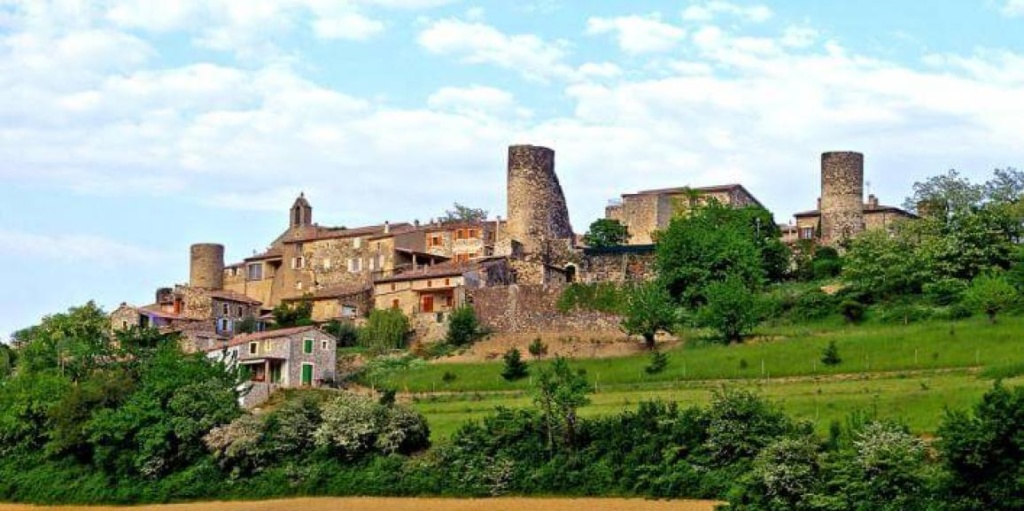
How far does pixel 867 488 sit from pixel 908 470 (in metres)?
1.21

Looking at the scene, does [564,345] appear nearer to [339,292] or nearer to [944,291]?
[339,292]

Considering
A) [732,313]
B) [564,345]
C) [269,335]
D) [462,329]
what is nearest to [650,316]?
[732,313]

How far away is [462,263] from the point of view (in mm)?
91688

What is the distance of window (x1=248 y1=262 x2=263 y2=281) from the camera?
101562mm

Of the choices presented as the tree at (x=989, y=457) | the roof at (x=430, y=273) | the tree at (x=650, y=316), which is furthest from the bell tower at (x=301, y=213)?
the tree at (x=989, y=457)

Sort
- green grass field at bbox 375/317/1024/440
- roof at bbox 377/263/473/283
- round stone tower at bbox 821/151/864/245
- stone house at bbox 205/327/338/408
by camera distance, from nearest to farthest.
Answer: green grass field at bbox 375/317/1024/440 < stone house at bbox 205/327/338/408 < roof at bbox 377/263/473/283 < round stone tower at bbox 821/151/864/245

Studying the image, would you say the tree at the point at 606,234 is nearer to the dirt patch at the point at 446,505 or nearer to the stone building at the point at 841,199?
the stone building at the point at 841,199

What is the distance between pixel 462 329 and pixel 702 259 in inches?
458

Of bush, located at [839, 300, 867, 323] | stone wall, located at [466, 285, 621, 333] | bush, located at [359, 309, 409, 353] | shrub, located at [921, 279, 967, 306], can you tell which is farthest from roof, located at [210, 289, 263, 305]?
shrub, located at [921, 279, 967, 306]

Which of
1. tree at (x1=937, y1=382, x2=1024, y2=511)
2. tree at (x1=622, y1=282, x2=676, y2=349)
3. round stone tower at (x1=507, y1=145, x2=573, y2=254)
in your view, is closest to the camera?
tree at (x1=937, y1=382, x2=1024, y2=511)

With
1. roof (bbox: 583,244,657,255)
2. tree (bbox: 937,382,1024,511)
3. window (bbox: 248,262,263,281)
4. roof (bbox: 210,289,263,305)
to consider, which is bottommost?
tree (bbox: 937,382,1024,511)

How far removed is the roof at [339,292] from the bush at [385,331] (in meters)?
5.53

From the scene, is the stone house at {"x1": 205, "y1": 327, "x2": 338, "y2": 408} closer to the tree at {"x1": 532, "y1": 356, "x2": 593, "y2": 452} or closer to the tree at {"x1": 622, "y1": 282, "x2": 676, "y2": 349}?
the tree at {"x1": 622, "y1": 282, "x2": 676, "y2": 349}

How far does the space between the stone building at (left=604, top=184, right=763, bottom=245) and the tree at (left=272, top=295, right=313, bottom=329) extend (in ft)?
70.6
